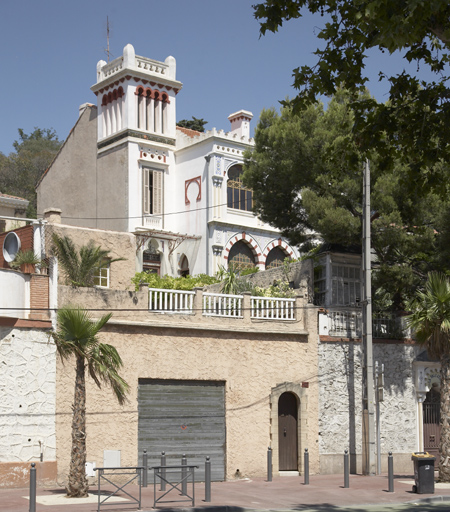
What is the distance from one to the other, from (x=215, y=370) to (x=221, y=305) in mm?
2070

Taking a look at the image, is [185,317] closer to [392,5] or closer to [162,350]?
[162,350]

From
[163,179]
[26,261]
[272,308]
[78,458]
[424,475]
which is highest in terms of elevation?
[163,179]

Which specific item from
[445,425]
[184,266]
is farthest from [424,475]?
[184,266]

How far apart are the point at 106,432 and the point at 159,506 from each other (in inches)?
232

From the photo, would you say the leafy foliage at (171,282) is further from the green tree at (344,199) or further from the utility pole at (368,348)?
the utility pole at (368,348)

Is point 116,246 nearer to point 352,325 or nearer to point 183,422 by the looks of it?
point 183,422

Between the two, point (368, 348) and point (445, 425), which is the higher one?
point (368, 348)

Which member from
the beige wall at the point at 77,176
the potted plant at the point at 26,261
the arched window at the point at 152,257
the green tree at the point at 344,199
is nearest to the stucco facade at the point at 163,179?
the arched window at the point at 152,257

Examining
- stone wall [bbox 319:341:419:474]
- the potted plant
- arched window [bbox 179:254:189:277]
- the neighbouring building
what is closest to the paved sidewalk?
stone wall [bbox 319:341:419:474]

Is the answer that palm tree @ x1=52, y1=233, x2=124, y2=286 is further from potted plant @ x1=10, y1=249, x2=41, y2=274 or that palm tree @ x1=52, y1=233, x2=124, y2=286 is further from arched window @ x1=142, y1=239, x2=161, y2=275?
arched window @ x1=142, y1=239, x2=161, y2=275

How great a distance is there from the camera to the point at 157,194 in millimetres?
41938

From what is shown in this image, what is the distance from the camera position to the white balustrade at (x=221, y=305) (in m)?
24.7

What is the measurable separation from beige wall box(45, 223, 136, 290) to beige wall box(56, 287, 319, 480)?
16.0ft

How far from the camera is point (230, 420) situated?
79.9 feet
